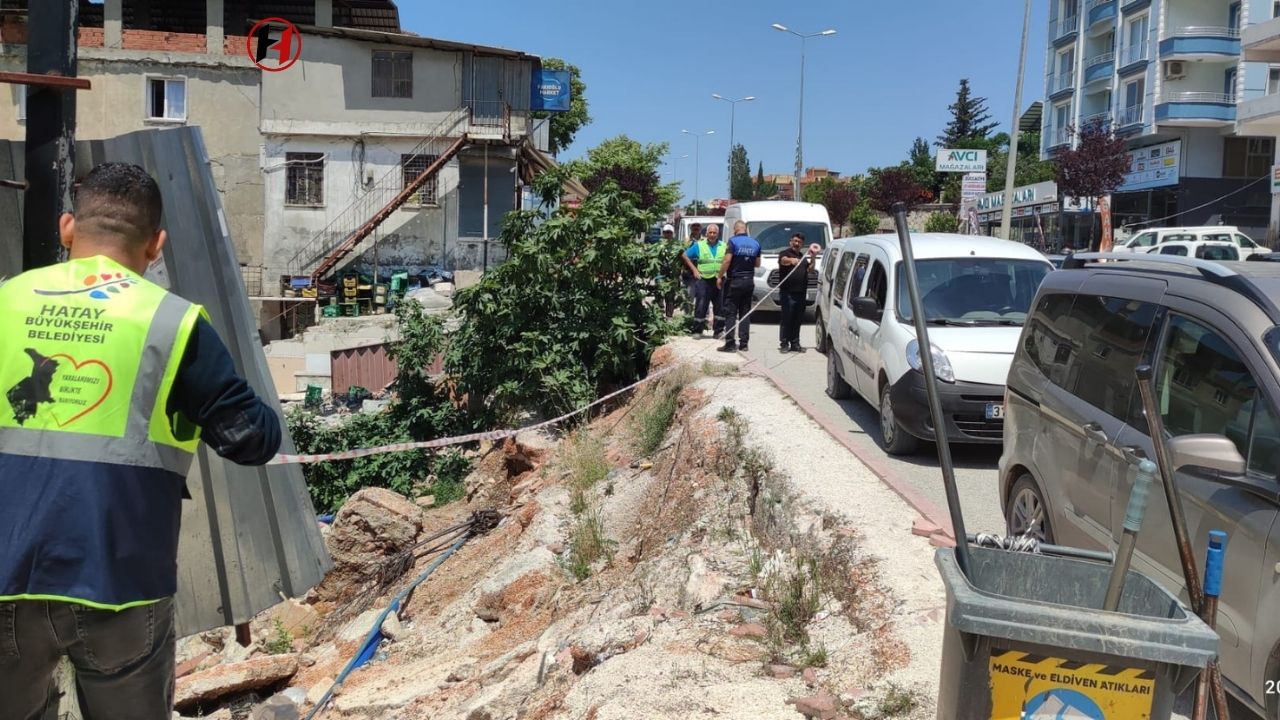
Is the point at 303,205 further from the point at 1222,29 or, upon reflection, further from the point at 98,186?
the point at 1222,29

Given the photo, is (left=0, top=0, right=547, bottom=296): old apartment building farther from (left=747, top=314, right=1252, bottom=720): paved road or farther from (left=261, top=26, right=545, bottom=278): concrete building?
(left=747, top=314, right=1252, bottom=720): paved road

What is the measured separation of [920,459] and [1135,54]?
4603cm

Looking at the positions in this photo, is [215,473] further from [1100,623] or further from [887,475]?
[887,475]

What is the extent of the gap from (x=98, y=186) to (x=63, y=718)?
2332mm

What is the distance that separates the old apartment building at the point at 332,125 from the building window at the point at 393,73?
0.15 feet

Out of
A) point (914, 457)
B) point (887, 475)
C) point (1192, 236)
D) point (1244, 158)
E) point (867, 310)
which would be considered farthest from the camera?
point (1244, 158)

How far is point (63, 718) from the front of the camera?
13.4 feet

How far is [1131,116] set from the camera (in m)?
48.1

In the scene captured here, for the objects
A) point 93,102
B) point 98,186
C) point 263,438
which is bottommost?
point 263,438

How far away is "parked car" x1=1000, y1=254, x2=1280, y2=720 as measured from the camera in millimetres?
3740

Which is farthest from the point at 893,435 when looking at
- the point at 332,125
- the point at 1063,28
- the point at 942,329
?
the point at 1063,28

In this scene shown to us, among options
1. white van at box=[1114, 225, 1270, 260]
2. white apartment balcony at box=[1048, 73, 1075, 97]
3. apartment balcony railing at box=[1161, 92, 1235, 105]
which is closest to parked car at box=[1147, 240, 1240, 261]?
white van at box=[1114, 225, 1270, 260]

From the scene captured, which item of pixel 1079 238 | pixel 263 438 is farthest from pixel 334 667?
pixel 1079 238

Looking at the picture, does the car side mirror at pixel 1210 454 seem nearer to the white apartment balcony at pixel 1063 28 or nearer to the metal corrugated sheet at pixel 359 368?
the metal corrugated sheet at pixel 359 368
